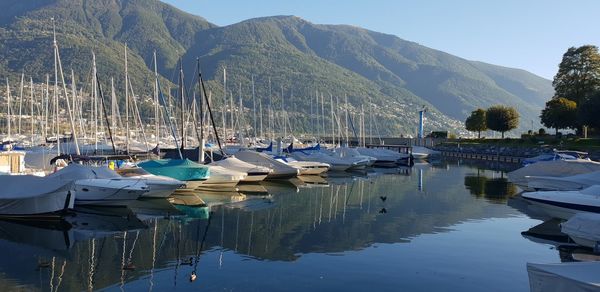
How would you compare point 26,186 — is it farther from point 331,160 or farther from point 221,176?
point 331,160

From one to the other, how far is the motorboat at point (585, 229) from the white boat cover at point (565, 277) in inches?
328

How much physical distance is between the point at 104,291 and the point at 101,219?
1225cm

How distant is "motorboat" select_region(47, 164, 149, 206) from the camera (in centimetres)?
2917

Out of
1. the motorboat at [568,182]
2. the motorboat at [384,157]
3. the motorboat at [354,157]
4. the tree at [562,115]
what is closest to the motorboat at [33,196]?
the motorboat at [568,182]

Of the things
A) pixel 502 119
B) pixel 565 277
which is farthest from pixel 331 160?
pixel 502 119

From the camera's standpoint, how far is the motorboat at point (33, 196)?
25109 millimetres

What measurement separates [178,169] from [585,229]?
25593mm

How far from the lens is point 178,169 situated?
36969mm

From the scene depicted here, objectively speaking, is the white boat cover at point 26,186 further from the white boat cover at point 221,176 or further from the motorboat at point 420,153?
the motorboat at point 420,153

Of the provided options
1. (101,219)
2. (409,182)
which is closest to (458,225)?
(101,219)

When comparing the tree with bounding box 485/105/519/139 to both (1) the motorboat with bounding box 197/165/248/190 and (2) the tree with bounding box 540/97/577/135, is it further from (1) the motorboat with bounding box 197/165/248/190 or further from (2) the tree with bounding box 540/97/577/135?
(1) the motorboat with bounding box 197/165/248/190

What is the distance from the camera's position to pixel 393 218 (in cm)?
2938

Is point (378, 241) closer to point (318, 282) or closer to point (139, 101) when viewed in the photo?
point (318, 282)

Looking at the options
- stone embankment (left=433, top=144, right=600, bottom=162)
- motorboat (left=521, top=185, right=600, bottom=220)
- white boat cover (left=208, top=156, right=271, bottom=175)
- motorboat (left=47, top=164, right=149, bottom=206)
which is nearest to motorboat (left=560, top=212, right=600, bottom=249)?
motorboat (left=521, top=185, right=600, bottom=220)
